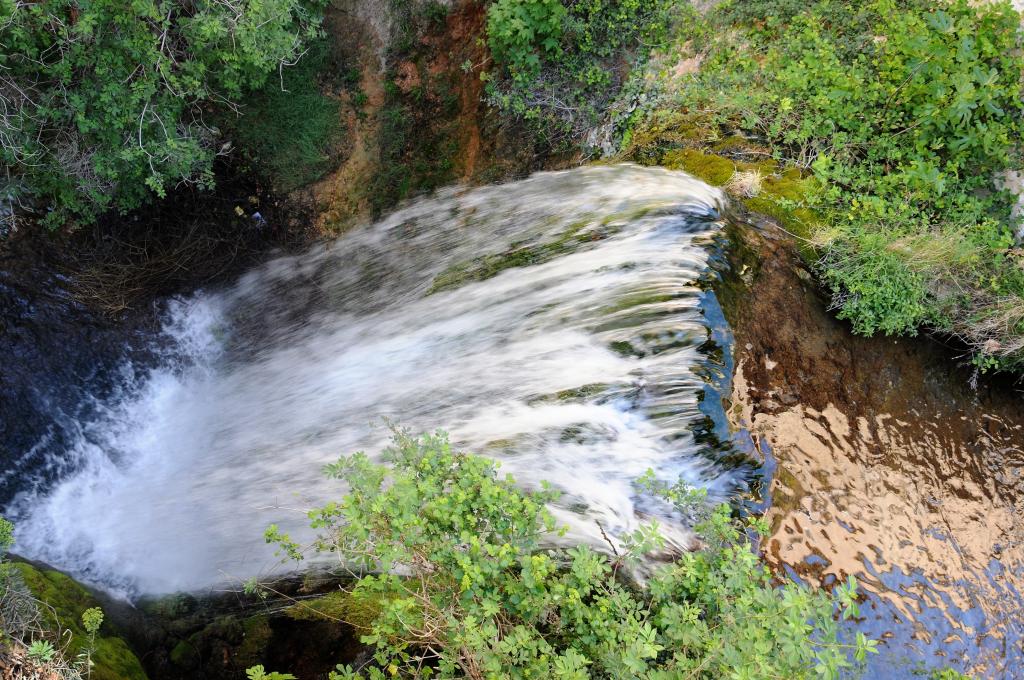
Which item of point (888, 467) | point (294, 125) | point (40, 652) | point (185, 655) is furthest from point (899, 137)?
point (185, 655)

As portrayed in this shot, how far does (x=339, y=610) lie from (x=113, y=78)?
13.8 ft

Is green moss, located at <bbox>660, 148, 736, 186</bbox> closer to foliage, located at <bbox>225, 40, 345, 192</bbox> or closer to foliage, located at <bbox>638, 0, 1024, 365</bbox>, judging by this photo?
foliage, located at <bbox>638, 0, 1024, 365</bbox>

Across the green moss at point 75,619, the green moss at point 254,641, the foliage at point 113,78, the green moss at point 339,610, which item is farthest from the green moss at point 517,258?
A: the green moss at point 75,619

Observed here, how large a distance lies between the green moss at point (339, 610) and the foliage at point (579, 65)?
14.1ft

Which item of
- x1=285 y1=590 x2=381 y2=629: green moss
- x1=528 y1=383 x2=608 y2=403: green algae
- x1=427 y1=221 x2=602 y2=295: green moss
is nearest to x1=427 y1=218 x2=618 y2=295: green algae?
x1=427 y1=221 x2=602 y2=295: green moss

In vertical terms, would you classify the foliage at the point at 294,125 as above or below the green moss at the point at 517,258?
above

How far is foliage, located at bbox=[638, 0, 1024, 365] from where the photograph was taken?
483cm

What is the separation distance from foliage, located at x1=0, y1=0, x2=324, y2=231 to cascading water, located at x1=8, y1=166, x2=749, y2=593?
1590 mm

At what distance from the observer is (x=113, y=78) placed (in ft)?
15.6

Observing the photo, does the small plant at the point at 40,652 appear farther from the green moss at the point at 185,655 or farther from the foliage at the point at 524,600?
the green moss at the point at 185,655

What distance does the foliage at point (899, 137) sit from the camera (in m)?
4.83

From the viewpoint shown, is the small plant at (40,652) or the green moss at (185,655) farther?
the green moss at (185,655)

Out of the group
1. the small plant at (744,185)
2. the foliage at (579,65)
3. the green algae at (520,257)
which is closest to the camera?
the green algae at (520,257)

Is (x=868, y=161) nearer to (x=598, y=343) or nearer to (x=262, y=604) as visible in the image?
(x=598, y=343)
